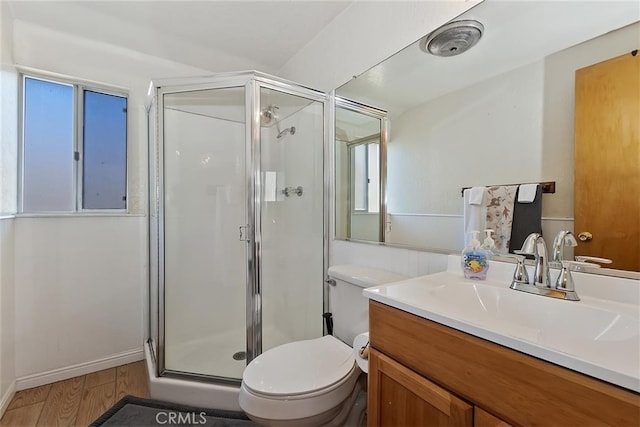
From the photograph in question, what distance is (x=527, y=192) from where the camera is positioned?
3.29 ft

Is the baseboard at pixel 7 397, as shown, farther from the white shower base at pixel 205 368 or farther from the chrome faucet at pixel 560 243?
the chrome faucet at pixel 560 243

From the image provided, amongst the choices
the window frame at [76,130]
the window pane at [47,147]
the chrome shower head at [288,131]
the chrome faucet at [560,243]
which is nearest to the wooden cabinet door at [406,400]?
the chrome faucet at [560,243]

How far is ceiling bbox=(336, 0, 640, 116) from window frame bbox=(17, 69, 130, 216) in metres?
1.82

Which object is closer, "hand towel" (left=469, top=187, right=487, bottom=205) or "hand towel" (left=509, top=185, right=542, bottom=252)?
"hand towel" (left=509, top=185, right=542, bottom=252)

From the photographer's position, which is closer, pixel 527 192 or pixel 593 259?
pixel 593 259

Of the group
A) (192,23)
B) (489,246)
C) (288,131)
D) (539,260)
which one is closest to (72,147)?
(192,23)

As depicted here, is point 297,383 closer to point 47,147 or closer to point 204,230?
point 204,230

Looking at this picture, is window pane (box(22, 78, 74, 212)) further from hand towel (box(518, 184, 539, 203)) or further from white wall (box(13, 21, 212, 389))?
hand towel (box(518, 184, 539, 203))

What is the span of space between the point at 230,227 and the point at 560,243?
1966mm

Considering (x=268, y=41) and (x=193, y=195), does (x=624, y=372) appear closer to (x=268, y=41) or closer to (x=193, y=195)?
(x=193, y=195)

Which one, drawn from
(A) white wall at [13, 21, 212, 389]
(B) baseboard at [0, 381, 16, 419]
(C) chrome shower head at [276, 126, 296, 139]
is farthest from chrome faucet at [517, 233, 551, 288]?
(B) baseboard at [0, 381, 16, 419]

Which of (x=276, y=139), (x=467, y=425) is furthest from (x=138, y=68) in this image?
(x=467, y=425)

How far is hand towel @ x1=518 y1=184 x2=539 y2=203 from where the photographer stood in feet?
3.25

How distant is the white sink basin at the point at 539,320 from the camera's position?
489 mm
